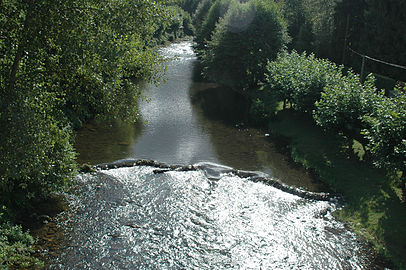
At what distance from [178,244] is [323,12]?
48266mm

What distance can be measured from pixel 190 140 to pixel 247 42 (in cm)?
2047

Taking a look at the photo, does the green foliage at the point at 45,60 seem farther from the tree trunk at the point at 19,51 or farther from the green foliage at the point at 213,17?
the green foliage at the point at 213,17

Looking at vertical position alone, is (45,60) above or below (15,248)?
above

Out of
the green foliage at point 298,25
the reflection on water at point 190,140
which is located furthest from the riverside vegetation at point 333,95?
the reflection on water at point 190,140

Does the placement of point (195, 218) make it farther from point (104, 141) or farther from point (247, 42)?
point (247, 42)

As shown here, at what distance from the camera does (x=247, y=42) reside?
46.4m

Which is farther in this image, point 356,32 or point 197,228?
point 356,32

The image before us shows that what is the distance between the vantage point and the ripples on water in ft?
51.3

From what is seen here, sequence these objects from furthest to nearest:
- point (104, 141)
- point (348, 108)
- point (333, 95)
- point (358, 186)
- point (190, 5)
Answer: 1. point (190, 5)
2. point (104, 141)
3. point (333, 95)
4. point (348, 108)
5. point (358, 186)

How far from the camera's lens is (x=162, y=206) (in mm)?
19859

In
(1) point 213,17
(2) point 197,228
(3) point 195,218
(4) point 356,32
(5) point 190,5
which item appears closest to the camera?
(2) point 197,228

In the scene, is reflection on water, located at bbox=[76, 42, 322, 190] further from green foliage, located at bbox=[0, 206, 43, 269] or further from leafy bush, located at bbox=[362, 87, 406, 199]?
green foliage, located at bbox=[0, 206, 43, 269]

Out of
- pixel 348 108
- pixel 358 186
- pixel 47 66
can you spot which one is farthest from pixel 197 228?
pixel 348 108

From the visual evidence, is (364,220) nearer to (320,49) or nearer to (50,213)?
(50,213)
